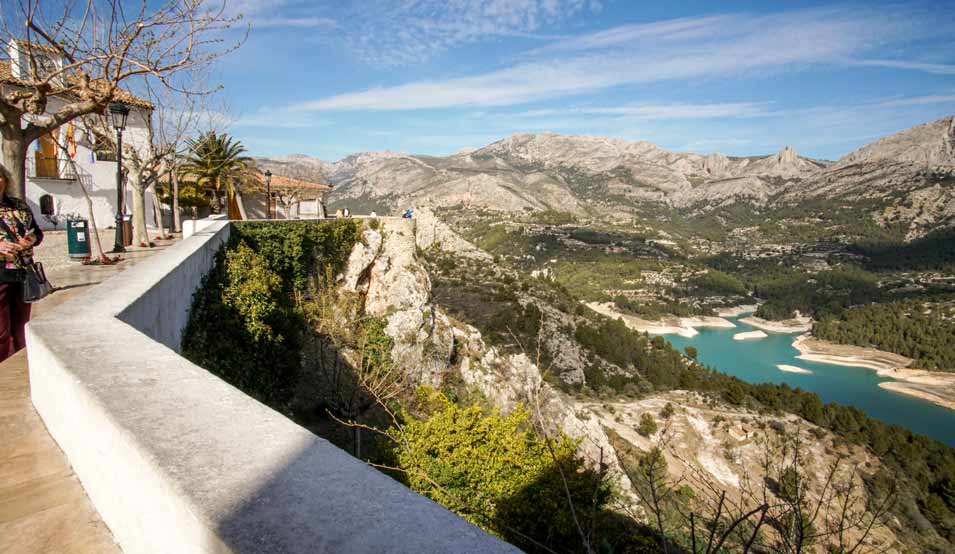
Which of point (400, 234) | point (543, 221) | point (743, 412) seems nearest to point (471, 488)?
point (400, 234)

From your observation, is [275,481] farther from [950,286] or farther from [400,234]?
[950,286]

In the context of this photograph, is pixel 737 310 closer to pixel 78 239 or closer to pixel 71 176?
pixel 71 176

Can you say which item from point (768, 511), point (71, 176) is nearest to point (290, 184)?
point (71, 176)

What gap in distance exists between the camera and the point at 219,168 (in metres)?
22.0

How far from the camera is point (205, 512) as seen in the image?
1310 mm

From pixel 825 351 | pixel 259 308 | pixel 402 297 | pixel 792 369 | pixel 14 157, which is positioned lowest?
pixel 792 369

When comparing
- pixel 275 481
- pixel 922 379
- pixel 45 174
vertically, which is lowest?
pixel 922 379

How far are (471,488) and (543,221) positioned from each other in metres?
175

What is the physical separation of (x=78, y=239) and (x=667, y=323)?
12492cm

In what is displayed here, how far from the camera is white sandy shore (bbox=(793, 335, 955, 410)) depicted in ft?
283

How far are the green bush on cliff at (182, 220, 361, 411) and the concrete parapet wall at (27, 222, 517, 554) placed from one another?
4.72 m

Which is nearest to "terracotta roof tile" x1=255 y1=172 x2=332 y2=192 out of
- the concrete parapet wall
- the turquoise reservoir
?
the concrete parapet wall

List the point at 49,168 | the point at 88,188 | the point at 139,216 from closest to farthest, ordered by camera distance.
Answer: the point at 139,216, the point at 49,168, the point at 88,188

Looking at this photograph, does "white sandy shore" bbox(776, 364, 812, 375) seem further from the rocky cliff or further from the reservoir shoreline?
the rocky cliff
